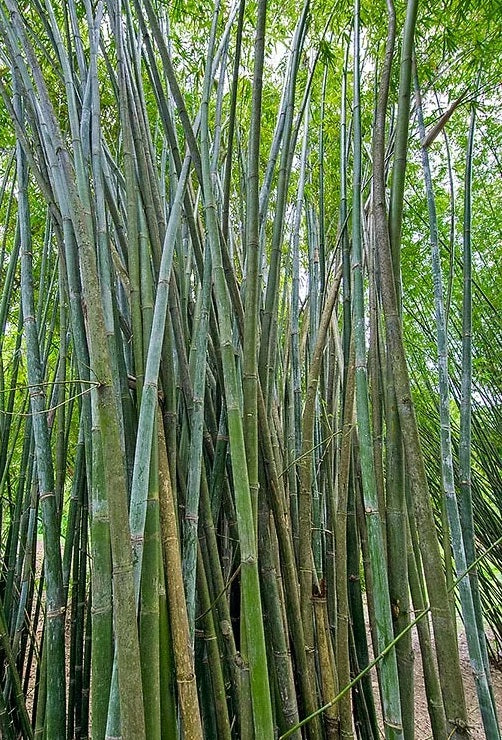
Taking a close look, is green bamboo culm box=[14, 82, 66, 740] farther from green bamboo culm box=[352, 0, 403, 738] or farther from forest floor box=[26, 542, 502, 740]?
forest floor box=[26, 542, 502, 740]

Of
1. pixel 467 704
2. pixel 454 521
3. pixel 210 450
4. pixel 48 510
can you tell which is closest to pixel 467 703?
pixel 467 704

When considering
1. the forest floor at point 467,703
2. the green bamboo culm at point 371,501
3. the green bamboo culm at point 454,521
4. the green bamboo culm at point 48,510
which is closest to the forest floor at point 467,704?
the forest floor at point 467,703

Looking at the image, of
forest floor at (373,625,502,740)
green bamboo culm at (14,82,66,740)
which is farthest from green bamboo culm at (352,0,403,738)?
forest floor at (373,625,502,740)

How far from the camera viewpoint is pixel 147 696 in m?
0.66

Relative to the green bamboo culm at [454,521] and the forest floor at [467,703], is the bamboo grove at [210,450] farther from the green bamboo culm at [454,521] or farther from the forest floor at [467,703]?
the forest floor at [467,703]

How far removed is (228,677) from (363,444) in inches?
23.0

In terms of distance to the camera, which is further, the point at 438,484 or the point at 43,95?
the point at 438,484

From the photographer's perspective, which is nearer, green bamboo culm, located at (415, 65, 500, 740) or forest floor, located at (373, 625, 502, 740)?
green bamboo culm, located at (415, 65, 500, 740)

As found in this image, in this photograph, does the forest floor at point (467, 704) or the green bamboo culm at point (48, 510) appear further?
the forest floor at point (467, 704)

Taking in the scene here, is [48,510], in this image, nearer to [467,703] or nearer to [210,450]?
[210,450]

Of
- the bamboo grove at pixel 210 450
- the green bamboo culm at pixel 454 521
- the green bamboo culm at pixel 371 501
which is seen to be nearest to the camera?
the bamboo grove at pixel 210 450

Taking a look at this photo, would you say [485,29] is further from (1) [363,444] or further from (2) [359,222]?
(1) [363,444]

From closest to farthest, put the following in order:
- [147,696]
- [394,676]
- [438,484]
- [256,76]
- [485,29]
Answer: [147,696], [394,676], [256,76], [485,29], [438,484]

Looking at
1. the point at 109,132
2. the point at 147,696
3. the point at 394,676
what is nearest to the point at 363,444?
the point at 394,676
